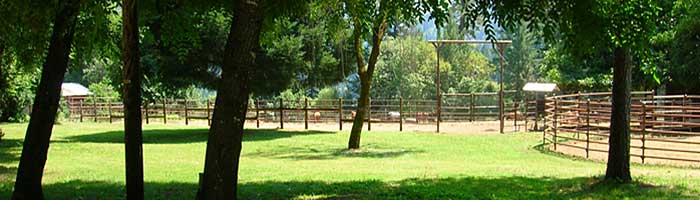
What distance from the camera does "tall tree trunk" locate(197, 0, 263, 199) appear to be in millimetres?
5973

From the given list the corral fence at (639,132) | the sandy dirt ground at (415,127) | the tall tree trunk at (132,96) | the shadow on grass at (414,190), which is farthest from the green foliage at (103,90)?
the tall tree trunk at (132,96)

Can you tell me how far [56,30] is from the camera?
27.0ft

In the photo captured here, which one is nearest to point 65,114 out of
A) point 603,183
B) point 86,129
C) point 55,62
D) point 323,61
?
point 86,129

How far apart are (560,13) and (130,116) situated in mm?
5338

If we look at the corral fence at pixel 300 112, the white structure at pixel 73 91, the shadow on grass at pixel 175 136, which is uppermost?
the white structure at pixel 73 91

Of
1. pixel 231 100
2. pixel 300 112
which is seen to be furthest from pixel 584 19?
pixel 300 112

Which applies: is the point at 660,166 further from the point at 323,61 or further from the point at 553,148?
the point at 323,61

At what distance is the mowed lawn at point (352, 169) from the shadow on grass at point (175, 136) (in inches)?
1.6

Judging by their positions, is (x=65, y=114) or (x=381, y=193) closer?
(x=381, y=193)

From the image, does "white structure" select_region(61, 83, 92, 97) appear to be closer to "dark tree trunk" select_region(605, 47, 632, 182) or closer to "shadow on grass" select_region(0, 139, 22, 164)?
"shadow on grass" select_region(0, 139, 22, 164)

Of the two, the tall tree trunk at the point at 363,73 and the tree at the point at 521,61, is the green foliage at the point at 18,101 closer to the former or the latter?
the tall tree trunk at the point at 363,73

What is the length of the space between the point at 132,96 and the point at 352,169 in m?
7.25

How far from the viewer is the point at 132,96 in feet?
23.4

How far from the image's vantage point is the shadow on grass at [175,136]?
23672mm
